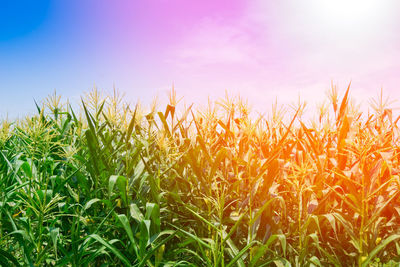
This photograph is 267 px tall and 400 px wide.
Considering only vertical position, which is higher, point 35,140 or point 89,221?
point 35,140

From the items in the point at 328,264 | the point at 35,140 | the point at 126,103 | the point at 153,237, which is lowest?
the point at 328,264

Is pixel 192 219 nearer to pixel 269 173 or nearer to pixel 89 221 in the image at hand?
pixel 269 173

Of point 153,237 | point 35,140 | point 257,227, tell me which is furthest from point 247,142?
point 35,140

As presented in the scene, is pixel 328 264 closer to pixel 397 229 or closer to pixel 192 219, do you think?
pixel 397 229

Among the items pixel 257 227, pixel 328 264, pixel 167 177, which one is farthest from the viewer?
pixel 167 177

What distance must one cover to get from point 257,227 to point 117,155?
1.14 m

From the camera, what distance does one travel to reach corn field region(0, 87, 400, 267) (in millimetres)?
2121

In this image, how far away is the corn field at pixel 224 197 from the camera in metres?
2.12

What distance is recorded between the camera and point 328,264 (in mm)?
2287

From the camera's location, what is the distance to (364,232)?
84.5 inches

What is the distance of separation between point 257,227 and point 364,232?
66 centimetres

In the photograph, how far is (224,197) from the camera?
220cm

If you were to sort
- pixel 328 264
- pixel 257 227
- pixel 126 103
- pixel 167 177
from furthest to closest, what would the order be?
pixel 126 103, pixel 167 177, pixel 328 264, pixel 257 227

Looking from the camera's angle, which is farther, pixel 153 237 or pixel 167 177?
pixel 167 177
